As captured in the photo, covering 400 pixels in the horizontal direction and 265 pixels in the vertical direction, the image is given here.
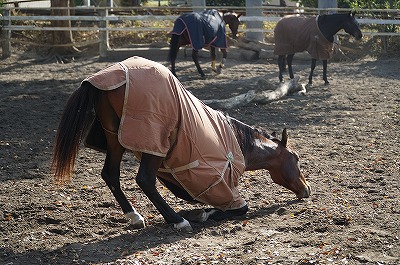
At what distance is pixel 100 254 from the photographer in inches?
→ 173

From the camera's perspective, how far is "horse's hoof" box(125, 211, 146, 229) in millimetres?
5086

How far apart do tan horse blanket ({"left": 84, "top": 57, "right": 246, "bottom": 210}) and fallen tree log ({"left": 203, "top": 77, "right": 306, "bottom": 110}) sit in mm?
4764

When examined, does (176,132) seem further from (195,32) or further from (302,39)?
(195,32)

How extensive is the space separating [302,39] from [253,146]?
8.06 m

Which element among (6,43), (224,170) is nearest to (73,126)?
(224,170)

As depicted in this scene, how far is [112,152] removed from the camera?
5.04 metres

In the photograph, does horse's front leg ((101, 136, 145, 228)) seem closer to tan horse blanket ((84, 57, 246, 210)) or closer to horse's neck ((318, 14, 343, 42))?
tan horse blanket ((84, 57, 246, 210))

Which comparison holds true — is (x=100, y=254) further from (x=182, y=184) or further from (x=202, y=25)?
(x=202, y=25)

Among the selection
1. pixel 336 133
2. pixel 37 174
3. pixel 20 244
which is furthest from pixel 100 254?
pixel 336 133

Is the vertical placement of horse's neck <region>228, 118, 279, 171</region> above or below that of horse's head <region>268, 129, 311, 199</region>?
above

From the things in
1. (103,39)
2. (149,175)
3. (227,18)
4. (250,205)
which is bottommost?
(250,205)

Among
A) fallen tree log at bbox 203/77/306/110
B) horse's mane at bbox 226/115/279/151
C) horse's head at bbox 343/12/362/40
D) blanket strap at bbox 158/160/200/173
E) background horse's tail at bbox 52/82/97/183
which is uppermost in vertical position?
horse's head at bbox 343/12/362/40

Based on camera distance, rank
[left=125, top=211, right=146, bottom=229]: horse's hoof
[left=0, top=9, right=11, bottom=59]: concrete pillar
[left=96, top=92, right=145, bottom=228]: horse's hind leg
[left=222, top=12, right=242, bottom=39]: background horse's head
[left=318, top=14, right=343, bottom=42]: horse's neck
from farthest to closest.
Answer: [left=0, top=9, right=11, bottom=59]: concrete pillar, [left=222, top=12, right=242, bottom=39]: background horse's head, [left=318, top=14, right=343, bottom=42]: horse's neck, [left=125, top=211, right=146, bottom=229]: horse's hoof, [left=96, top=92, right=145, bottom=228]: horse's hind leg

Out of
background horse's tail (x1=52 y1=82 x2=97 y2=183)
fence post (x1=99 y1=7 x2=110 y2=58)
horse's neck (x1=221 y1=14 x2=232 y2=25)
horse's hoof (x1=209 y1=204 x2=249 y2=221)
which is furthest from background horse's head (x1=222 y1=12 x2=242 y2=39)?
background horse's tail (x1=52 y1=82 x2=97 y2=183)
